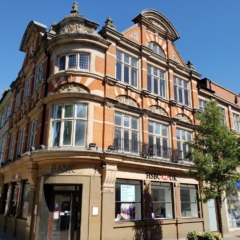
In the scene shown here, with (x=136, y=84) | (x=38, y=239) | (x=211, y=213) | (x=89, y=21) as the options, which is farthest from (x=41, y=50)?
(x=211, y=213)

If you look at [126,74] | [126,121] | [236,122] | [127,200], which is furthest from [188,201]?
[236,122]

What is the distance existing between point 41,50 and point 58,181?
30.6 feet

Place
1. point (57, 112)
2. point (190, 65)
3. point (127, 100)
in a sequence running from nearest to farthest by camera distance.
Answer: point (57, 112)
point (127, 100)
point (190, 65)

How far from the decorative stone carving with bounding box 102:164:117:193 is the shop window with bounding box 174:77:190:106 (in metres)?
8.54

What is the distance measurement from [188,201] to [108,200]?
22.4ft

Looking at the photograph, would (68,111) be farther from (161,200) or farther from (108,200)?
(161,200)

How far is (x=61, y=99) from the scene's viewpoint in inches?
527

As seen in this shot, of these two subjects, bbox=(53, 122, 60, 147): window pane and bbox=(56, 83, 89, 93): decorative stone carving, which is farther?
bbox=(56, 83, 89, 93): decorative stone carving

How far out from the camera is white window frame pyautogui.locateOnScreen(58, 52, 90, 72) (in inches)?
554

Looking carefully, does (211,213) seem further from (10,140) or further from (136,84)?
(10,140)

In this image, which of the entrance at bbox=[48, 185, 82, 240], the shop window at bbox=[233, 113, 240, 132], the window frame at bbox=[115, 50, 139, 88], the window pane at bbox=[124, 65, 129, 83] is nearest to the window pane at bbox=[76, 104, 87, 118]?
the window frame at bbox=[115, 50, 139, 88]

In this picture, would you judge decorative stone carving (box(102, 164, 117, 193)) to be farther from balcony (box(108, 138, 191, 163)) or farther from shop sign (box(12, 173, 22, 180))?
shop sign (box(12, 173, 22, 180))

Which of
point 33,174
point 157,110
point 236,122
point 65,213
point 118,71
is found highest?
point 118,71

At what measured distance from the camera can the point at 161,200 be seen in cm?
1507
